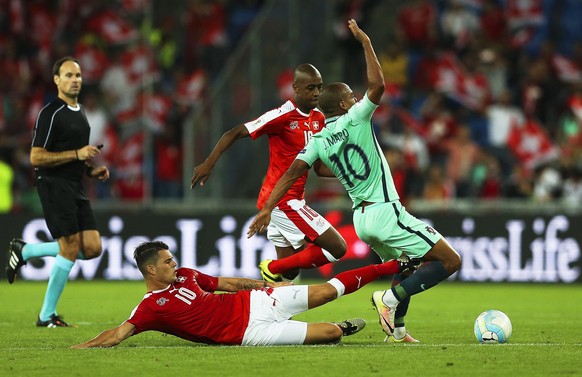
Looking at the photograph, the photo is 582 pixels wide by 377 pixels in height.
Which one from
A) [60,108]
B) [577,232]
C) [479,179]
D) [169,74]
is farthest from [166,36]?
[60,108]

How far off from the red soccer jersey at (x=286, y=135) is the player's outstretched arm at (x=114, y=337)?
7.02 ft

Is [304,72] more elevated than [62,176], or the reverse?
[304,72]

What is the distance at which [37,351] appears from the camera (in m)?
8.39

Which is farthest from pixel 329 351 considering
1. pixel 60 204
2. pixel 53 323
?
pixel 60 204

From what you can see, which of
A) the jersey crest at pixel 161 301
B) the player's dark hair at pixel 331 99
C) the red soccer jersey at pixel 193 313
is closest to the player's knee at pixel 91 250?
the red soccer jersey at pixel 193 313

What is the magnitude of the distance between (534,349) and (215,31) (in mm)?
13370

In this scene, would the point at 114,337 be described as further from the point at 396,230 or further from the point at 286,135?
the point at 286,135

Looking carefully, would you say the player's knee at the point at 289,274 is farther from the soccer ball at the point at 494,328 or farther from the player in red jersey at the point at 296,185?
the soccer ball at the point at 494,328

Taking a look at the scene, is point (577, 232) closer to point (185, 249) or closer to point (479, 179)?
point (479, 179)

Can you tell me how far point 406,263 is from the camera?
8.67m

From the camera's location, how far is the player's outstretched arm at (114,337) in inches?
324

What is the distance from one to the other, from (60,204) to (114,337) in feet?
7.87

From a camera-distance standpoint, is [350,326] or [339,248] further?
[339,248]

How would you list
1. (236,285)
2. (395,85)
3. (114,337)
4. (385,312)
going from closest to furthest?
(114,337), (385,312), (236,285), (395,85)
